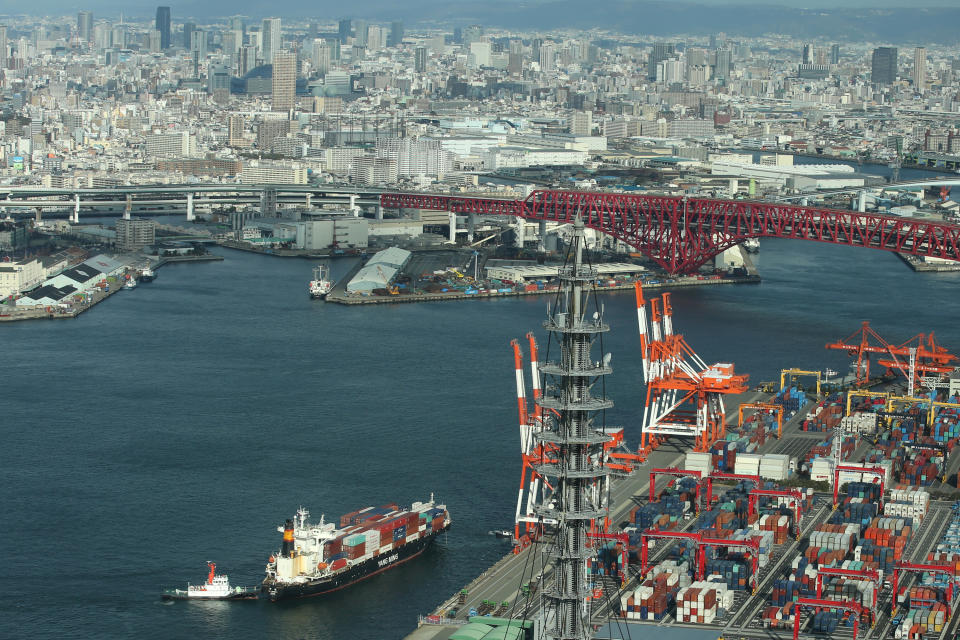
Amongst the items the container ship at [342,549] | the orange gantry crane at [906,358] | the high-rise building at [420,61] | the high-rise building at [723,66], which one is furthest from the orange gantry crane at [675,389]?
the high-rise building at [420,61]

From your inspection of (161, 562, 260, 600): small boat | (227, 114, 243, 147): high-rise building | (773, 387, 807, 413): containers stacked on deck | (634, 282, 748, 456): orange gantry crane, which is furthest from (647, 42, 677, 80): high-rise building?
(161, 562, 260, 600): small boat

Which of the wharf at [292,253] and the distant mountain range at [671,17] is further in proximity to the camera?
the distant mountain range at [671,17]

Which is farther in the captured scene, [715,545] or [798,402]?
[798,402]

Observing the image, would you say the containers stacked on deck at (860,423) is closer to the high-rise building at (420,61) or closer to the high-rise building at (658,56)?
the high-rise building at (658,56)

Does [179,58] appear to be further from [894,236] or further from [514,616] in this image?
[514,616]

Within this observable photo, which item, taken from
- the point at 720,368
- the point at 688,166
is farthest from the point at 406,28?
the point at 720,368

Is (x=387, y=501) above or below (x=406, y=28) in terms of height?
below

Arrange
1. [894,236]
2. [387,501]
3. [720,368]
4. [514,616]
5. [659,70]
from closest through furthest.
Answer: [514,616] < [387,501] < [720,368] < [894,236] < [659,70]
